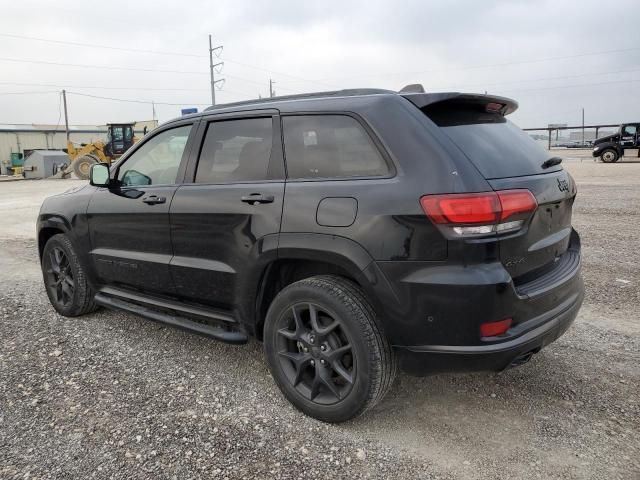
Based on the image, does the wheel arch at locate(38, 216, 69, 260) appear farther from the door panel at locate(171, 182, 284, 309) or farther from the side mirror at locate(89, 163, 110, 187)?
the door panel at locate(171, 182, 284, 309)

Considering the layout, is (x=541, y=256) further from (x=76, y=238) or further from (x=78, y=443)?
(x=76, y=238)

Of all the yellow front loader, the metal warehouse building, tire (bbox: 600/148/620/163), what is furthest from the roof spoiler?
the metal warehouse building

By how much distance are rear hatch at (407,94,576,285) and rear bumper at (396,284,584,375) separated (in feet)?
0.92

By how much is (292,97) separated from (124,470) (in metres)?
2.21

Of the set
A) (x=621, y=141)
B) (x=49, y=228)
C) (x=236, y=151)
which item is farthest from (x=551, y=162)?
(x=621, y=141)

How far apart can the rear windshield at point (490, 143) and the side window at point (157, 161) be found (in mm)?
1834

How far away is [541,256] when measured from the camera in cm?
261

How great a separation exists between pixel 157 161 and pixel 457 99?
7.30ft

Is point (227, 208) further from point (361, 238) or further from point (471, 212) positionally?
point (471, 212)

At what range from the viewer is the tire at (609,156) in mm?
23834

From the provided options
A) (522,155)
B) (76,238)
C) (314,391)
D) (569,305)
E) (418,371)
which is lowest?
(314,391)

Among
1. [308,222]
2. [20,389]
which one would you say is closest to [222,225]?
[308,222]

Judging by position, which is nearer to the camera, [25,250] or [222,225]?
[222,225]

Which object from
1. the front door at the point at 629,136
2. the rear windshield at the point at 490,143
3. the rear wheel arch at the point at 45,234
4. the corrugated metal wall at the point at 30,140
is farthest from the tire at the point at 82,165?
the corrugated metal wall at the point at 30,140
